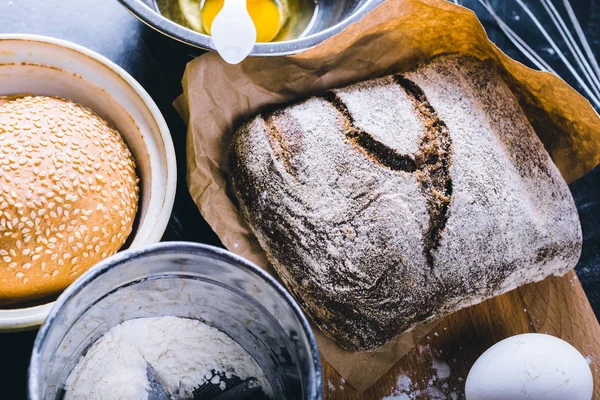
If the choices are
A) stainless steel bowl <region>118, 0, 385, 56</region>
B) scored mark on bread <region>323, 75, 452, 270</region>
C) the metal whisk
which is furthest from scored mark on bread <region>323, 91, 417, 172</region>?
the metal whisk

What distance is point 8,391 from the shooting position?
90cm

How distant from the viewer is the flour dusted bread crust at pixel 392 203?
0.87 m

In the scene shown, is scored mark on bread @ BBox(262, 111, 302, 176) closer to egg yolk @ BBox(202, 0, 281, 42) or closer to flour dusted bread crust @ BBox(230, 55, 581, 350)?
flour dusted bread crust @ BBox(230, 55, 581, 350)

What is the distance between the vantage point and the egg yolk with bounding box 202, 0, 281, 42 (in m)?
1.05

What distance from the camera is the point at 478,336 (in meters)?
1.01

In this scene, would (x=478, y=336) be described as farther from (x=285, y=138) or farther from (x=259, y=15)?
(x=259, y=15)

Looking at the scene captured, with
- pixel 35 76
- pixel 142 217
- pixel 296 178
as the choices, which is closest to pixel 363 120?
pixel 296 178

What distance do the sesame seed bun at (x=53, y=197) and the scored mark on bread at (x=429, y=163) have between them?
346mm

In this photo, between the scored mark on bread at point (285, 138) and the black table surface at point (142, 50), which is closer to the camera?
the scored mark on bread at point (285, 138)

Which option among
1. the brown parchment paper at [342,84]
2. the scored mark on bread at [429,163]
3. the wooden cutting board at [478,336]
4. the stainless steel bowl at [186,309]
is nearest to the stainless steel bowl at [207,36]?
the brown parchment paper at [342,84]

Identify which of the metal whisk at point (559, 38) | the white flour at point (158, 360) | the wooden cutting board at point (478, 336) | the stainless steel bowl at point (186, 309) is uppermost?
the metal whisk at point (559, 38)

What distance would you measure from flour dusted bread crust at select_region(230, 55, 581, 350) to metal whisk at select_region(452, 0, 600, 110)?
0.31 metres

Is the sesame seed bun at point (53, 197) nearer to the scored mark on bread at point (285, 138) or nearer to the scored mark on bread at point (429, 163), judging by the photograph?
the scored mark on bread at point (285, 138)

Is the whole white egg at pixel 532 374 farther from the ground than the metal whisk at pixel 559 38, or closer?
closer
